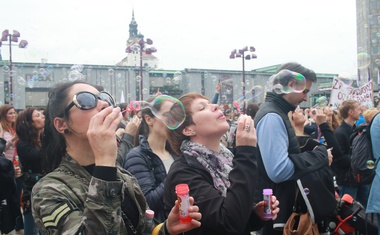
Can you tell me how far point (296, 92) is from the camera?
3.22 m

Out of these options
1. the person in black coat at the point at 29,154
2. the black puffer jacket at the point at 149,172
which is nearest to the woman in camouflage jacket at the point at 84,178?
the black puffer jacket at the point at 149,172

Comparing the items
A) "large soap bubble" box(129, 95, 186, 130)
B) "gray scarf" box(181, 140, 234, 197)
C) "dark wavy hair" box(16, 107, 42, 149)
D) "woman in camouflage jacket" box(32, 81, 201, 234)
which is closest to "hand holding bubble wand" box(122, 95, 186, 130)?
"large soap bubble" box(129, 95, 186, 130)

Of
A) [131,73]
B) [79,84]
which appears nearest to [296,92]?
[79,84]

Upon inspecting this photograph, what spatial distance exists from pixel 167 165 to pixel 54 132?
1734mm

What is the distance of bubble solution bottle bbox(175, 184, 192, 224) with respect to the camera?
1711mm

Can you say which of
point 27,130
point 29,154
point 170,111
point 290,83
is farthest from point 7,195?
point 290,83

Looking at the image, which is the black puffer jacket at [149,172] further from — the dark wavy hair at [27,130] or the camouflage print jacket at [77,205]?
the dark wavy hair at [27,130]

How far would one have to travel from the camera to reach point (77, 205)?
64.2 inches

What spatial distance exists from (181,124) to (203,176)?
1.49 ft

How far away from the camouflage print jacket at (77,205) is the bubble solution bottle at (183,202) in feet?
0.88

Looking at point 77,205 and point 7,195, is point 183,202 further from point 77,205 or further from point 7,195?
point 7,195

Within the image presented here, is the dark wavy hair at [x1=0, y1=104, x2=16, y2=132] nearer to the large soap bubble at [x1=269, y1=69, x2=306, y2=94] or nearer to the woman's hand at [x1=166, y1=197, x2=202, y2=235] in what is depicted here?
the large soap bubble at [x1=269, y1=69, x2=306, y2=94]

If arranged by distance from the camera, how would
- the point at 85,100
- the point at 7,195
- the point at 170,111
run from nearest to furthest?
the point at 85,100
the point at 170,111
the point at 7,195

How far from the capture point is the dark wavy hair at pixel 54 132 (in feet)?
6.15
